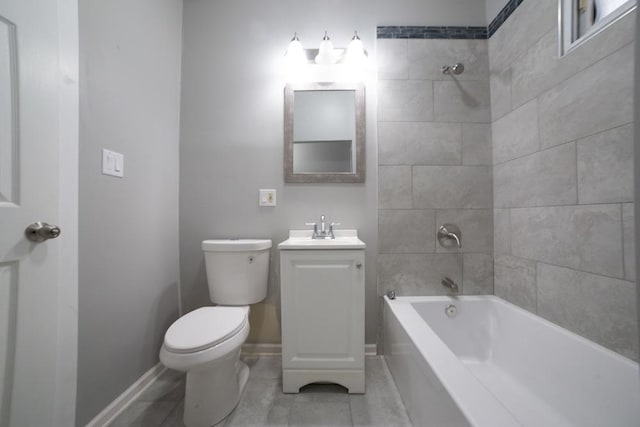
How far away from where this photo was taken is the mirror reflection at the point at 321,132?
56.9 inches

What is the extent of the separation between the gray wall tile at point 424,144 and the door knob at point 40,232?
59.4 inches

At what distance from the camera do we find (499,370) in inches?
46.1

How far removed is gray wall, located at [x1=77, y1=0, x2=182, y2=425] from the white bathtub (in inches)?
52.1

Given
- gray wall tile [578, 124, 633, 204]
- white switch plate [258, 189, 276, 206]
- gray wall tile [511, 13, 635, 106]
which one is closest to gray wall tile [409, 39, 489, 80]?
gray wall tile [511, 13, 635, 106]

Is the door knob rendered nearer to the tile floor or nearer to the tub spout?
the tile floor

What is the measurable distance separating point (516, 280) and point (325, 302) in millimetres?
1081

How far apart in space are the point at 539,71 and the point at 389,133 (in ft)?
2.41

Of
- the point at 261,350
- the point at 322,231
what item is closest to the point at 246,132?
the point at 322,231

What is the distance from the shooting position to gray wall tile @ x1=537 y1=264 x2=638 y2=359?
2.55ft

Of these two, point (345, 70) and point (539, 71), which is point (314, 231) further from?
point (539, 71)

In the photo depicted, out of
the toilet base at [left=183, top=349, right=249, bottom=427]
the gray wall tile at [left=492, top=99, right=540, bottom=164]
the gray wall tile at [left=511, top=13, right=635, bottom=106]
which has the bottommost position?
the toilet base at [left=183, top=349, right=249, bottom=427]

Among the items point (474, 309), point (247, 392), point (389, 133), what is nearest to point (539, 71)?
point (389, 133)

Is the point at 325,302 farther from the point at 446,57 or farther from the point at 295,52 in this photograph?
the point at 446,57

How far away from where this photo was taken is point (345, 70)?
146 cm
